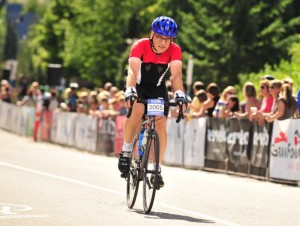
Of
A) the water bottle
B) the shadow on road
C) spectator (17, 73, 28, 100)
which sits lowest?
the shadow on road

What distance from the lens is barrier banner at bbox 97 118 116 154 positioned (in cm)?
2678

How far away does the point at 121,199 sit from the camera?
524 inches

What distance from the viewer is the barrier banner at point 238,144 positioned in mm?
19438

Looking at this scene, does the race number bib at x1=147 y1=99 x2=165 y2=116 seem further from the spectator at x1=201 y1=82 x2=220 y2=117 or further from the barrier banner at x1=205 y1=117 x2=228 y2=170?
the spectator at x1=201 y1=82 x2=220 y2=117

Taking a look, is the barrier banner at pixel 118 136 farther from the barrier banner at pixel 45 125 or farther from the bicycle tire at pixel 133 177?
the bicycle tire at pixel 133 177

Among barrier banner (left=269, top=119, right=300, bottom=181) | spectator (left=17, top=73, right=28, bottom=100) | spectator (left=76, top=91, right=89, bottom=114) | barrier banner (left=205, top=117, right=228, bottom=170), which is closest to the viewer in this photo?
barrier banner (left=269, top=119, right=300, bottom=181)

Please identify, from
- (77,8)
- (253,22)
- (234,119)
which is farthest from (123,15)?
(234,119)

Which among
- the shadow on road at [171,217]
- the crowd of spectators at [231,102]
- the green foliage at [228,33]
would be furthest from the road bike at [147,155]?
the green foliage at [228,33]

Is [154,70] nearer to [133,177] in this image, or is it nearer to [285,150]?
[133,177]

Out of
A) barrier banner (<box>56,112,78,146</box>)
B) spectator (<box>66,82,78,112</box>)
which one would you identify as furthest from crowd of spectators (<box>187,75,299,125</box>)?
spectator (<box>66,82,78,112</box>)

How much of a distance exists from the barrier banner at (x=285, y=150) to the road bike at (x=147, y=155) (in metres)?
5.91

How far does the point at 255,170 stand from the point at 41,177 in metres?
4.31

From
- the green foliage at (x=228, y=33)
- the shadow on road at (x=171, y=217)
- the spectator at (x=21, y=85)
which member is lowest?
the shadow on road at (x=171, y=217)

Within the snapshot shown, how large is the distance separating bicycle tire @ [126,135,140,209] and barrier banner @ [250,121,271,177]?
6.62 meters
